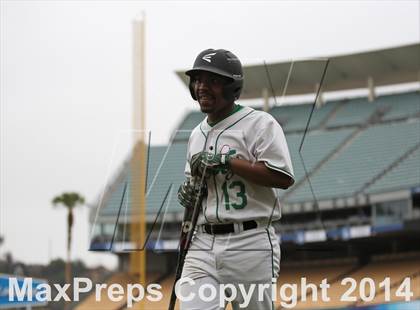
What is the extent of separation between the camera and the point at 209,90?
9.82 ft

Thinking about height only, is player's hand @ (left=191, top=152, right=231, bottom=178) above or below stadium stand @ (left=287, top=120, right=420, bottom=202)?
above

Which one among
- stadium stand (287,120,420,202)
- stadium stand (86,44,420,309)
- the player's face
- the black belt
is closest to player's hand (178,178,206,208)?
the black belt

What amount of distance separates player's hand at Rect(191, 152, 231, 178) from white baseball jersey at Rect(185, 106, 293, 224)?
0.03 metres

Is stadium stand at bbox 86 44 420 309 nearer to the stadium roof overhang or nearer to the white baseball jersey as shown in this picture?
the stadium roof overhang

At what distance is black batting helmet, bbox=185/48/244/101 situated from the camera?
2.97 meters

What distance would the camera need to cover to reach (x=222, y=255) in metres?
2.93

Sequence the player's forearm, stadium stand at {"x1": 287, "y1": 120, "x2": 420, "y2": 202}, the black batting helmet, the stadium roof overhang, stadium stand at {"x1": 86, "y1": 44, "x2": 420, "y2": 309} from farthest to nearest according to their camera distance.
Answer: the stadium roof overhang < stadium stand at {"x1": 287, "y1": 120, "x2": 420, "y2": 202} < stadium stand at {"x1": 86, "y1": 44, "x2": 420, "y2": 309} < the black batting helmet < the player's forearm

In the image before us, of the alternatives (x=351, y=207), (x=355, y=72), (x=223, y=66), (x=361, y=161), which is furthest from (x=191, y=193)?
(x=355, y=72)

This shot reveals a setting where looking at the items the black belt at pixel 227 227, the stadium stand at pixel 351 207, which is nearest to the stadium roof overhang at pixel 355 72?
the stadium stand at pixel 351 207

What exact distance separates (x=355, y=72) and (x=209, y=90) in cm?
2303

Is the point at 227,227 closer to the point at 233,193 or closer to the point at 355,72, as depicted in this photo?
the point at 233,193

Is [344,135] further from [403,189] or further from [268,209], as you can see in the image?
[268,209]

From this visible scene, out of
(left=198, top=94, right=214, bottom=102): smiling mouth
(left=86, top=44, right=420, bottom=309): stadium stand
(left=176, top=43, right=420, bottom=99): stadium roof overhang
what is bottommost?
(left=86, top=44, right=420, bottom=309): stadium stand

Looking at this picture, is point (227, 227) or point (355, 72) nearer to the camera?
point (227, 227)
